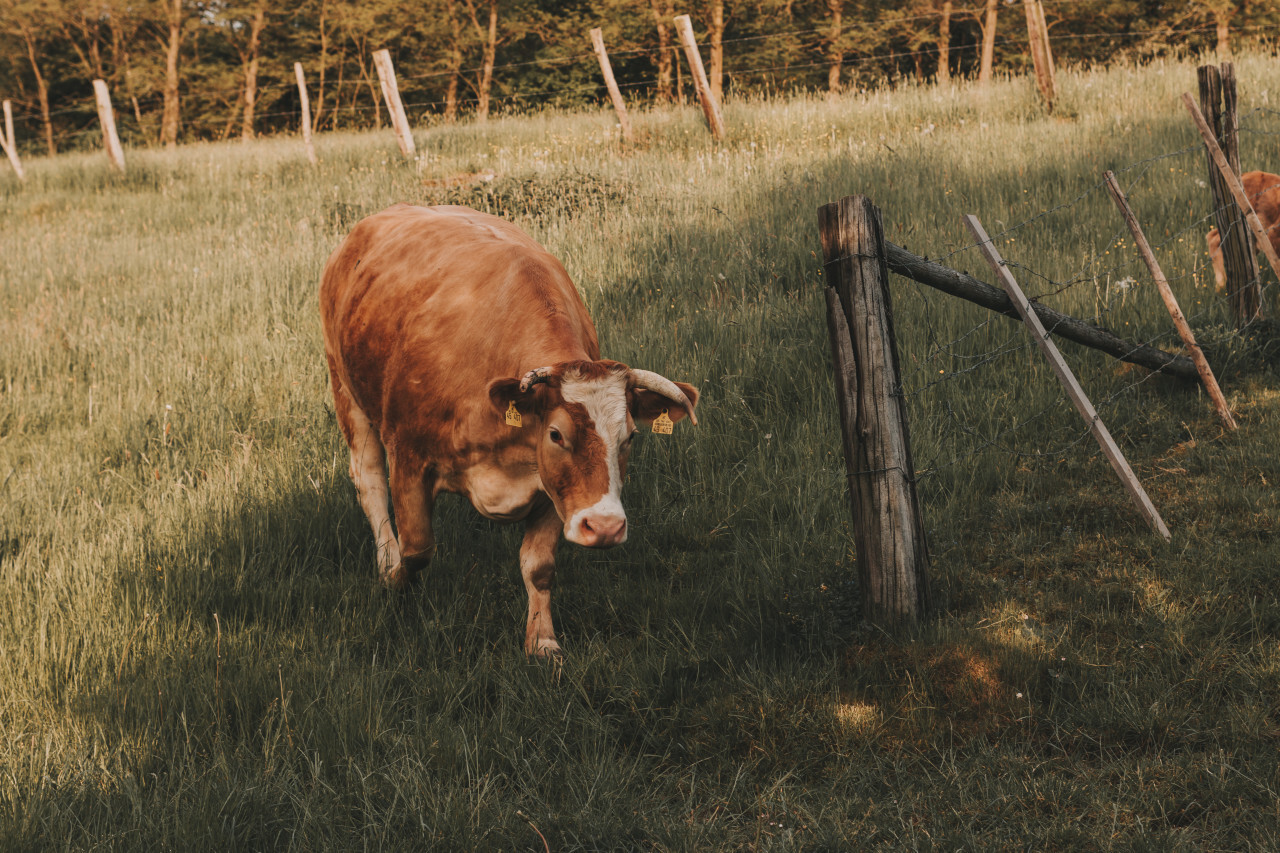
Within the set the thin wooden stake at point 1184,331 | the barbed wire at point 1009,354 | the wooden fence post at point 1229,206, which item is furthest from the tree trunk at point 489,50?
the thin wooden stake at point 1184,331

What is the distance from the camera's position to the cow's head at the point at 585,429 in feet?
10.1

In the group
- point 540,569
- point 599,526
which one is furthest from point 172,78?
point 599,526

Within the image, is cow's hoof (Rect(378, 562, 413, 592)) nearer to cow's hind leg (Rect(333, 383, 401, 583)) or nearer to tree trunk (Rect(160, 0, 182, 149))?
cow's hind leg (Rect(333, 383, 401, 583))

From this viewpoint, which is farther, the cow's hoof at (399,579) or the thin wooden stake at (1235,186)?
the thin wooden stake at (1235,186)

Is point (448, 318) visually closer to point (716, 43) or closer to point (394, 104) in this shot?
point (394, 104)

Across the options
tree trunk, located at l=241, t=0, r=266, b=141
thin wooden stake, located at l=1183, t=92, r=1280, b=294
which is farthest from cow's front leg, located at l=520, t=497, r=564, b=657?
tree trunk, located at l=241, t=0, r=266, b=141

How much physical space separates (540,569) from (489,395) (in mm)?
899

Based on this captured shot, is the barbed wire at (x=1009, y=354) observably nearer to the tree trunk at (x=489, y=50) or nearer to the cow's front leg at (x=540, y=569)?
the cow's front leg at (x=540, y=569)

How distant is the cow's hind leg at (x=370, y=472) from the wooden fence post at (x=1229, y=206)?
16.7 ft

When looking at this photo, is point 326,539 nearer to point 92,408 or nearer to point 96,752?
point 96,752

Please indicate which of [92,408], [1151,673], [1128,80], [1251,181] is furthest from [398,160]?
[1151,673]

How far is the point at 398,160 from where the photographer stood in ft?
47.7

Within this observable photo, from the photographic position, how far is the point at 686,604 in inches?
150

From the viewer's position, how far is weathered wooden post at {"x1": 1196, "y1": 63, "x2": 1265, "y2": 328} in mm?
5414
